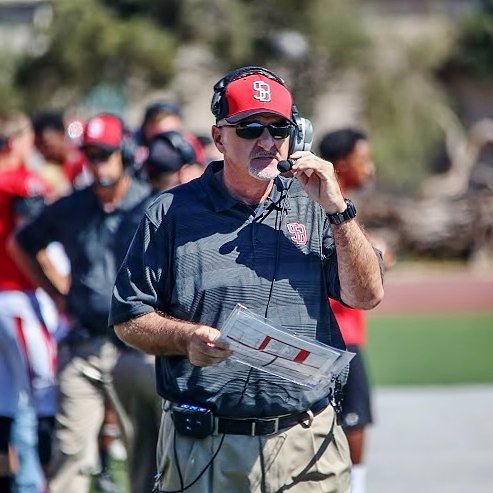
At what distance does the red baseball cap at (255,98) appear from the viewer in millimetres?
4066

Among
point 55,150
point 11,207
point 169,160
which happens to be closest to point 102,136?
point 169,160

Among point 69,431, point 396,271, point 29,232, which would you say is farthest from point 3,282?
point 396,271

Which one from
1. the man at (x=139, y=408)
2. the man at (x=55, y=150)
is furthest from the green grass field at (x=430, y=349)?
the man at (x=139, y=408)

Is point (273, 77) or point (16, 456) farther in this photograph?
point (16, 456)

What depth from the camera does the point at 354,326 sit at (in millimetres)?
5965

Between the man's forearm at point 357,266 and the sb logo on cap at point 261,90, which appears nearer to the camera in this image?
the man's forearm at point 357,266

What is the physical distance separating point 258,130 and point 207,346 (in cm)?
72

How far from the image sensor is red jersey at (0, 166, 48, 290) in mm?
7195

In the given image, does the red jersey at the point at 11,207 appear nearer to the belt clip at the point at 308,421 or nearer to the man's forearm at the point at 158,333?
the man's forearm at the point at 158,333

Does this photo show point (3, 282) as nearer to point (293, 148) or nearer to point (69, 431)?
point (69, 431)

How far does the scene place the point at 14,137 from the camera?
8336 mm

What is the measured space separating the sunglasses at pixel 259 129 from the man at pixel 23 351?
10.4 feet

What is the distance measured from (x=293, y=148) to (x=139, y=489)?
2.31m

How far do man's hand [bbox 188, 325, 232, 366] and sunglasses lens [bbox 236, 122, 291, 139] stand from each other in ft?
2.08
